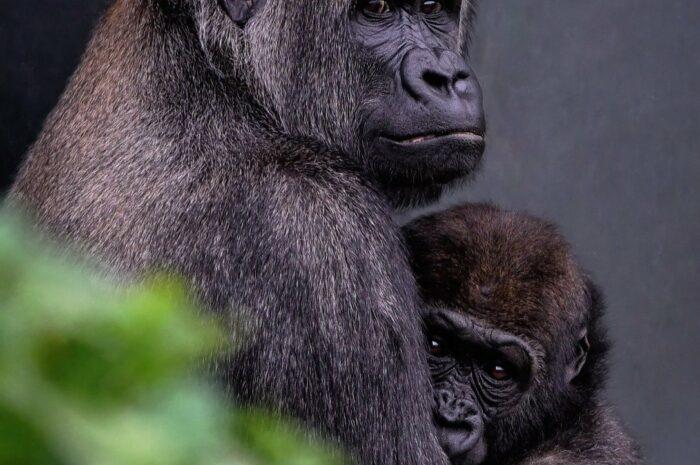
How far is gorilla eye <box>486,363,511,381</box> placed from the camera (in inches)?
157

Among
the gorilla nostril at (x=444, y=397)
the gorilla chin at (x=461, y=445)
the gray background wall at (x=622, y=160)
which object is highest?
the gorilla nostril at (x=444, y=397)

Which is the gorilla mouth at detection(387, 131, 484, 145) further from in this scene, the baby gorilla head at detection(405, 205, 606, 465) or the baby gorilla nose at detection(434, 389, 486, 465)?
the baby gorilla nose at detection(434, 389, 486, 465)

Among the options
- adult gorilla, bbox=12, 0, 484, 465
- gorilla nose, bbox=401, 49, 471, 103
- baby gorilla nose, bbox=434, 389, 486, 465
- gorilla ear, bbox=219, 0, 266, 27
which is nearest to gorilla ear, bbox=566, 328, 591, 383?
baby gorilla nose, bbox=434, 389, 486, 465

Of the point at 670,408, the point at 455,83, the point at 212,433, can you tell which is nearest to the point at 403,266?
the point at 455,83

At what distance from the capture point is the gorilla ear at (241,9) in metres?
3.58

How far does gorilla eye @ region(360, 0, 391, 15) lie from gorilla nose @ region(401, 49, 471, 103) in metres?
0.23

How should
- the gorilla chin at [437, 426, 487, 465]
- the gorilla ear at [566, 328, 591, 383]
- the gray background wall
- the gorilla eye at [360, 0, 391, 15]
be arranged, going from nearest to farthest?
the gorilla chin at [437, 426, 487, 465] → the gorilla eye at [360, 0, 391, 15] → the gorilla ear at [566, 328, 591, 383] → the gray background wall

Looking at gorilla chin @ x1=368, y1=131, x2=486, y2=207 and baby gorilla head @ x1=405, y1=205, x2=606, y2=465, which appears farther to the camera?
baby gorilla head @ x1=405, y1=205, x2=606, y2=465

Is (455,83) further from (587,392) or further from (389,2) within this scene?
(587,392)

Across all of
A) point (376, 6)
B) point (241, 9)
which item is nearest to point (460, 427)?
point (376, 6)

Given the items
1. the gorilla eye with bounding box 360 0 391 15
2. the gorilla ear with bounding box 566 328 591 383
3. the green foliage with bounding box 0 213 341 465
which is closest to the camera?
the green foliage with bounding box 0 213 341 465

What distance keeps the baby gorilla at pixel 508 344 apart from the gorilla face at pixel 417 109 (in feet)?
1.71

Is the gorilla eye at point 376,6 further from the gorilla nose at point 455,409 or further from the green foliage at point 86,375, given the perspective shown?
the green foliage at point 86,375

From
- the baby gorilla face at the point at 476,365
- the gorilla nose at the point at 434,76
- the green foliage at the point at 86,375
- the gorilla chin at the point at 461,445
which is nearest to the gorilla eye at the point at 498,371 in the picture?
the baby gorilla face at the point at 476,365
